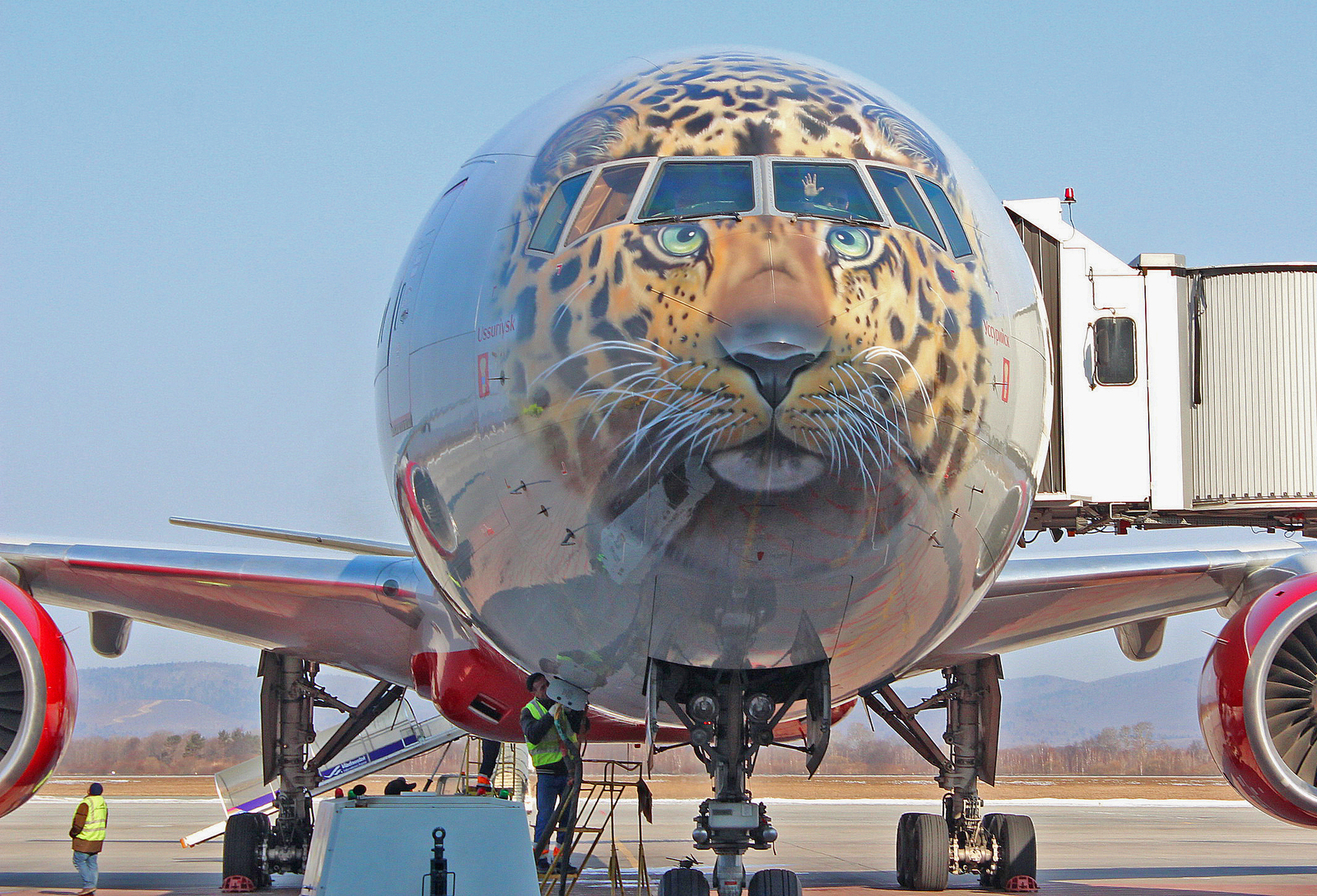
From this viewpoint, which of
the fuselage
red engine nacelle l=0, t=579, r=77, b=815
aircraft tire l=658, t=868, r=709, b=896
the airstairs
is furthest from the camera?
the airstairs

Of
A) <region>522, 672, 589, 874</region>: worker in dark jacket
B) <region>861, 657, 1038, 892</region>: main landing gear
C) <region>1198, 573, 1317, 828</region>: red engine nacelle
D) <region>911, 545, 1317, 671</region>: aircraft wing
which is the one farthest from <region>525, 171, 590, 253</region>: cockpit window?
<region>861, 657, 1038, 892</region>: main landing gear

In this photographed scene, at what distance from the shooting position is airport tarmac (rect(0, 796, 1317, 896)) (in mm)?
12508

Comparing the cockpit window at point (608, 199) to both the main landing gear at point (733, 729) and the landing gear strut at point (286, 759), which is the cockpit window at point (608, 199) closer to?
Result: the main landing gear at point (733, 729)

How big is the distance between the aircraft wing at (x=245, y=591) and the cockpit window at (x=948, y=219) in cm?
518

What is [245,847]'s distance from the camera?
11672 mm

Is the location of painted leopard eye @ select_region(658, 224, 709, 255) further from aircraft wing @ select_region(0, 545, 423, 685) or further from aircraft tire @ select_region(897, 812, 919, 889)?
aircraft tire @ select_region(897, 812, 919, 889)

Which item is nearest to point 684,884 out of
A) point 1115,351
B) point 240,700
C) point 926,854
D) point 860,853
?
point 926,854

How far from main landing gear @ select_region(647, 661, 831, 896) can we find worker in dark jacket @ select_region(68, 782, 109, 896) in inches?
323

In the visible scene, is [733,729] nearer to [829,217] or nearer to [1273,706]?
[829,217]

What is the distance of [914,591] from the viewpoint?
541 centimetres

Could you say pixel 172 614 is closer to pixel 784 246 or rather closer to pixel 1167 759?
pixel 784 246

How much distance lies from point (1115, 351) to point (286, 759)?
25.3ft

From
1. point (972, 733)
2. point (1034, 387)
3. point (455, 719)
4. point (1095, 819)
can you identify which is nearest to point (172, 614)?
point (455, 719)

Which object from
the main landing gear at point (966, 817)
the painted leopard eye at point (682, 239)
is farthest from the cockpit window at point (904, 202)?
the main landing gear at point (966, 817)
